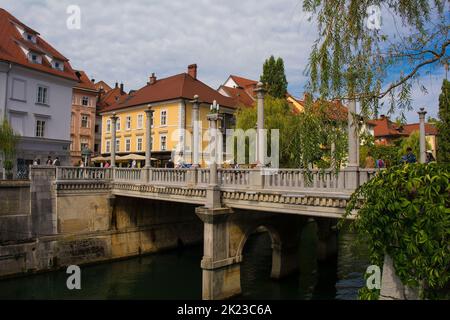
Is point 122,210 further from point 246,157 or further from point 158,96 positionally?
point 158,96

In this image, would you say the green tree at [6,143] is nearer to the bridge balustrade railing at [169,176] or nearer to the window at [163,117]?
the bridge balustrade railing at [169,176]

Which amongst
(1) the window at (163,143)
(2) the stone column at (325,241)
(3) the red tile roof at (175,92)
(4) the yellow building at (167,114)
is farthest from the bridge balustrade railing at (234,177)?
(1) the window at (163,143)

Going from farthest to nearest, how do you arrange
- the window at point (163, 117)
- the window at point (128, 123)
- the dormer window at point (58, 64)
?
1. the window at point (128, 123)
2. the window at point (163, 117)
3. the dormer window at point (58, 64)

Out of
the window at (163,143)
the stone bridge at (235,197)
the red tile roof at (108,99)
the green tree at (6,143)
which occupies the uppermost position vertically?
the red tile roof at (108,99)

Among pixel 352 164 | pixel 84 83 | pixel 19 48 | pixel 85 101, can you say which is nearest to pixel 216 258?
pixel 352 164

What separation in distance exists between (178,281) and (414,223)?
16.3 m

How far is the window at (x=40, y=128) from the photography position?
108 ft

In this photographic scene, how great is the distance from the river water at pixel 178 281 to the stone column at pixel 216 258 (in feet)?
4.09

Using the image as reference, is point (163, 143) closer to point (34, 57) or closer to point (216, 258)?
point (34, 57)

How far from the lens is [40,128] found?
108 ft

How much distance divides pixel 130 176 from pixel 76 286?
654cm

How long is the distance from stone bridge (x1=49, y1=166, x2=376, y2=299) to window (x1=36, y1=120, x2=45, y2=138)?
13.8 m

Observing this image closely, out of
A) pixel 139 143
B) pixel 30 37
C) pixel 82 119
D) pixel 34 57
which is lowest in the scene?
pixel 139 143
